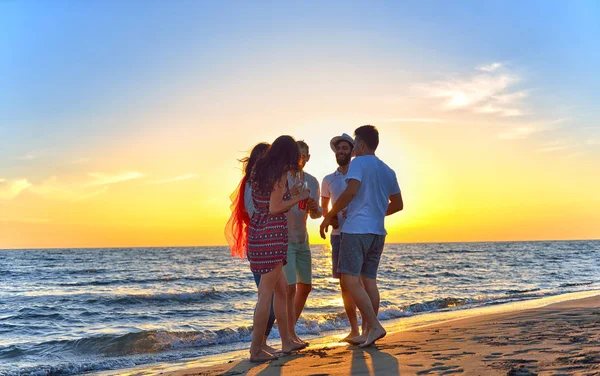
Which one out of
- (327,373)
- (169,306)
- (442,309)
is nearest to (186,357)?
(327,373)

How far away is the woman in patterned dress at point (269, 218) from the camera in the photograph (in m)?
4.52

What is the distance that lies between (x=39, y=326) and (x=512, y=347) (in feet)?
31.8

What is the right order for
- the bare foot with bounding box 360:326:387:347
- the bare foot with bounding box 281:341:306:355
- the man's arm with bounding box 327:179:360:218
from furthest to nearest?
the bare foot with bounding box 281:341:306:355
the bare foot with bounding box 360:326:387:347
the man's arm with bounding box 327:179:360:218

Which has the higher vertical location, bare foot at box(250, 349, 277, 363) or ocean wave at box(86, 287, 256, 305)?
bare foot at box(250, 349, 277, 363)

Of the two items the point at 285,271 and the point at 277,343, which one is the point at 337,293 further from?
the point at 285,271

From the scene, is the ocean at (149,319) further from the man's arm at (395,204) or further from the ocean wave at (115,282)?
the man's arm at (395,204)

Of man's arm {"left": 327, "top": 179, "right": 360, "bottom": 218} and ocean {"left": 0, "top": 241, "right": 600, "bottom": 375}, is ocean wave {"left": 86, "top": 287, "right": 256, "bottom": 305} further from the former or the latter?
man's arm {"left": 327, "top": 179, "right": 360, "bottom": 218}

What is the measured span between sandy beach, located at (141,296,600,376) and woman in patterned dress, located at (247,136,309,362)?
0.58 meters

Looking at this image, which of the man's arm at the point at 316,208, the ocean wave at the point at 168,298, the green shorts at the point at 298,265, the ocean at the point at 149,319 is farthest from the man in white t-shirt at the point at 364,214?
the ocean wave at the point at 168,298

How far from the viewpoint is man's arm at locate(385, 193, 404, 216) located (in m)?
5.23

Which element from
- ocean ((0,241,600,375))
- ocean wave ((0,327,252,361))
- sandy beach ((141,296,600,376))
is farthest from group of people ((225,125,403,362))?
ocean wave ((0,327,252,361))

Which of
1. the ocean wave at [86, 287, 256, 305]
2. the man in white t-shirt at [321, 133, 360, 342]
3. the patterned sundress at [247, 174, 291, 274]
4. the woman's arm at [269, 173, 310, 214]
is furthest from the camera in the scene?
the ocean wave at [86, 287, 256, 305]

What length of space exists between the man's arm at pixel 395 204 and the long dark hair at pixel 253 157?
4.52 ft

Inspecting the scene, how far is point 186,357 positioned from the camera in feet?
22.9
